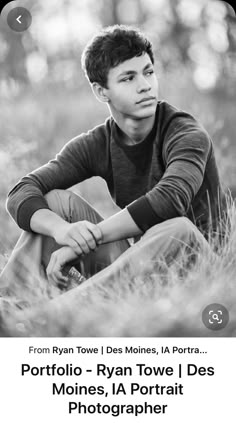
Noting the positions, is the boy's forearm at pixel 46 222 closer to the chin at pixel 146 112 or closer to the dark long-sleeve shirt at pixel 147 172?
the dark long-sleeve shirt at pixel 147 172

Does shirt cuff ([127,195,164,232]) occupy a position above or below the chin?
below

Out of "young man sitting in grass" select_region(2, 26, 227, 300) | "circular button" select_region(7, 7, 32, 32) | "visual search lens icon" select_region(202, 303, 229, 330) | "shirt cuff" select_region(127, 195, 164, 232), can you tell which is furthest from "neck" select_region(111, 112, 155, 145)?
"visual search lens icon" select_region(202, 303, 229, 330)

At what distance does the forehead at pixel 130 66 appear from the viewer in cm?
142

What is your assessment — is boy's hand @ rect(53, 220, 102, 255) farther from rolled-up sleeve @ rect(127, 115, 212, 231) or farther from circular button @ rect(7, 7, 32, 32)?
circular button @ rect(7, 7, 32, 32)

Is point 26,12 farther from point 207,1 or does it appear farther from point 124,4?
point 207,1

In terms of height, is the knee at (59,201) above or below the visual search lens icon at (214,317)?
above

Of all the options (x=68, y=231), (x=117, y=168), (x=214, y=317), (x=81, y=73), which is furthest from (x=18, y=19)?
(x=214, y=317)

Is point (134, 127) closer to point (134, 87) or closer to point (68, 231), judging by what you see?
point (134, 87)

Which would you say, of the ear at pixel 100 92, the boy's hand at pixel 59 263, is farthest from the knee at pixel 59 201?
the ear at pixel 100 92

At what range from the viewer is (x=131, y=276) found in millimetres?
1378

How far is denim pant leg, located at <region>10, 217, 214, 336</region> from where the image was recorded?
1.36 meters

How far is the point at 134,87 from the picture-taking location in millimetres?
1418

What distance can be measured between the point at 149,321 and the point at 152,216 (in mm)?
221
